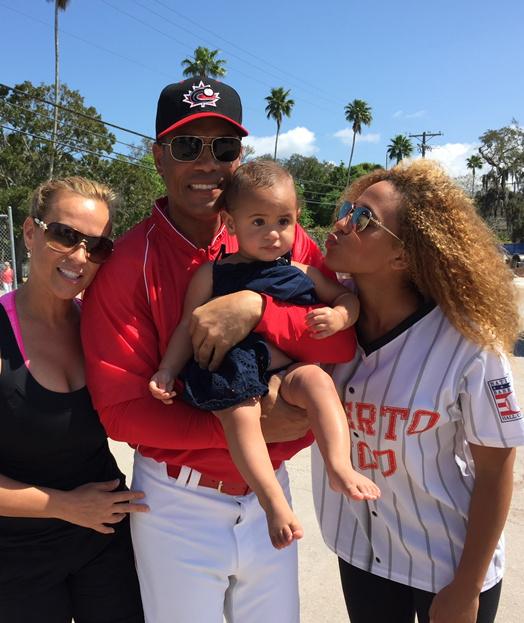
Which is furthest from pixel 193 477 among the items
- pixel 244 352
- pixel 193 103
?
pixel 193 103

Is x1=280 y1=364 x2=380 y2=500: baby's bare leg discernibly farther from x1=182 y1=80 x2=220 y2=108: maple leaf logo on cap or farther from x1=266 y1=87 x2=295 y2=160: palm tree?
x1=266 y1=87 x2=295 y2=160: palm tree

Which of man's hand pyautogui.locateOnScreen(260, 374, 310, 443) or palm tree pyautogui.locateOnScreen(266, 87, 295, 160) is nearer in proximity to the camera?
man's hand pyautogui.locateOnScreen(260, 374, 310, 443)

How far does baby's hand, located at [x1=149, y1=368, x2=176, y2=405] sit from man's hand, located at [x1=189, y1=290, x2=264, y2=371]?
0.42 ft

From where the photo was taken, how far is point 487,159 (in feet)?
182

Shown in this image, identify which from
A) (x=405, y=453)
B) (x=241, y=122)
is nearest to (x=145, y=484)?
(x=405, y=453)

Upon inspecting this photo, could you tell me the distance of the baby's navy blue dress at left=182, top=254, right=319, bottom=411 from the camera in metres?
1.95

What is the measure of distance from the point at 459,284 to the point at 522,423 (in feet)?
1.69

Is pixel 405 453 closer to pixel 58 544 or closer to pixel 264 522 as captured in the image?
pixel 264 522

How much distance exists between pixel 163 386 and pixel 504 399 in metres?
1.15

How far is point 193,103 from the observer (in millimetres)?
2322

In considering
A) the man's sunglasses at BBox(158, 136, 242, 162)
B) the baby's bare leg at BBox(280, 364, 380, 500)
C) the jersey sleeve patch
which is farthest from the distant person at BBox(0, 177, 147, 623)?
the jersey sleeve patch

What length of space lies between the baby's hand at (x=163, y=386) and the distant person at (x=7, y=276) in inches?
398

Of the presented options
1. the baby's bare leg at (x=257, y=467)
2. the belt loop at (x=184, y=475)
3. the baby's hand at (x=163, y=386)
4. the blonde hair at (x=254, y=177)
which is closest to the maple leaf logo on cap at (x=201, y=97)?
the blonde hair at (x=254, y=177)

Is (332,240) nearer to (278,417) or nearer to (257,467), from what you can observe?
(278,417)
